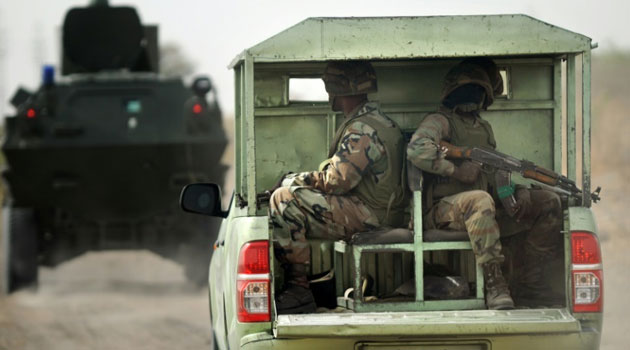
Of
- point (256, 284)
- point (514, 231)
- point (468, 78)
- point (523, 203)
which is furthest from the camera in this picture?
point (468, 78)

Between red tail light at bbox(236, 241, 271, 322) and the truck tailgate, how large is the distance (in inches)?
5.6

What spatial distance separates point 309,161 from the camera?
291 inches

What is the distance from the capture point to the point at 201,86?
14.3 m

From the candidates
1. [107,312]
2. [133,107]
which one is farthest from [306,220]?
[133,107]

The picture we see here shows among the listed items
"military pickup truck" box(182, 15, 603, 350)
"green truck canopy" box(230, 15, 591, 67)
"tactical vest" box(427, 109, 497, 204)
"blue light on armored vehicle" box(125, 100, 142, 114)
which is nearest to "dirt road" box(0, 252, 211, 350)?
"blue light on armored vehicle" box(125, 100, 142, 114)

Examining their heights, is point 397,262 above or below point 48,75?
below

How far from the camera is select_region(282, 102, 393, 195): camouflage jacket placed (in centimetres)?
613

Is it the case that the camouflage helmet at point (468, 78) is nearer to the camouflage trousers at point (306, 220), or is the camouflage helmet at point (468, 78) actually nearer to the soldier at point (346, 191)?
the soldier at point (346, 191)

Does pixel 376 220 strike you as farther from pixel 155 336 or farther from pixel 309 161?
pixel 155 336

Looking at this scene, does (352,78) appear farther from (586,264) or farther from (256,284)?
(586,264)

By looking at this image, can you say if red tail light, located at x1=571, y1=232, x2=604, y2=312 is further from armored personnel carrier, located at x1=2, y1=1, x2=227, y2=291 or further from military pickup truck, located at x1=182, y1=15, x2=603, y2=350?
armored personnel carrier, located at x1=2, y1=1, x2=227, y2=291

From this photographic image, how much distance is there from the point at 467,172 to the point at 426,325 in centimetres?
103

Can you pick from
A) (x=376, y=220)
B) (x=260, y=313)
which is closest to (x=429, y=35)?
(x=376, y=220)

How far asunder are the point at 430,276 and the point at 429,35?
1092 mm
